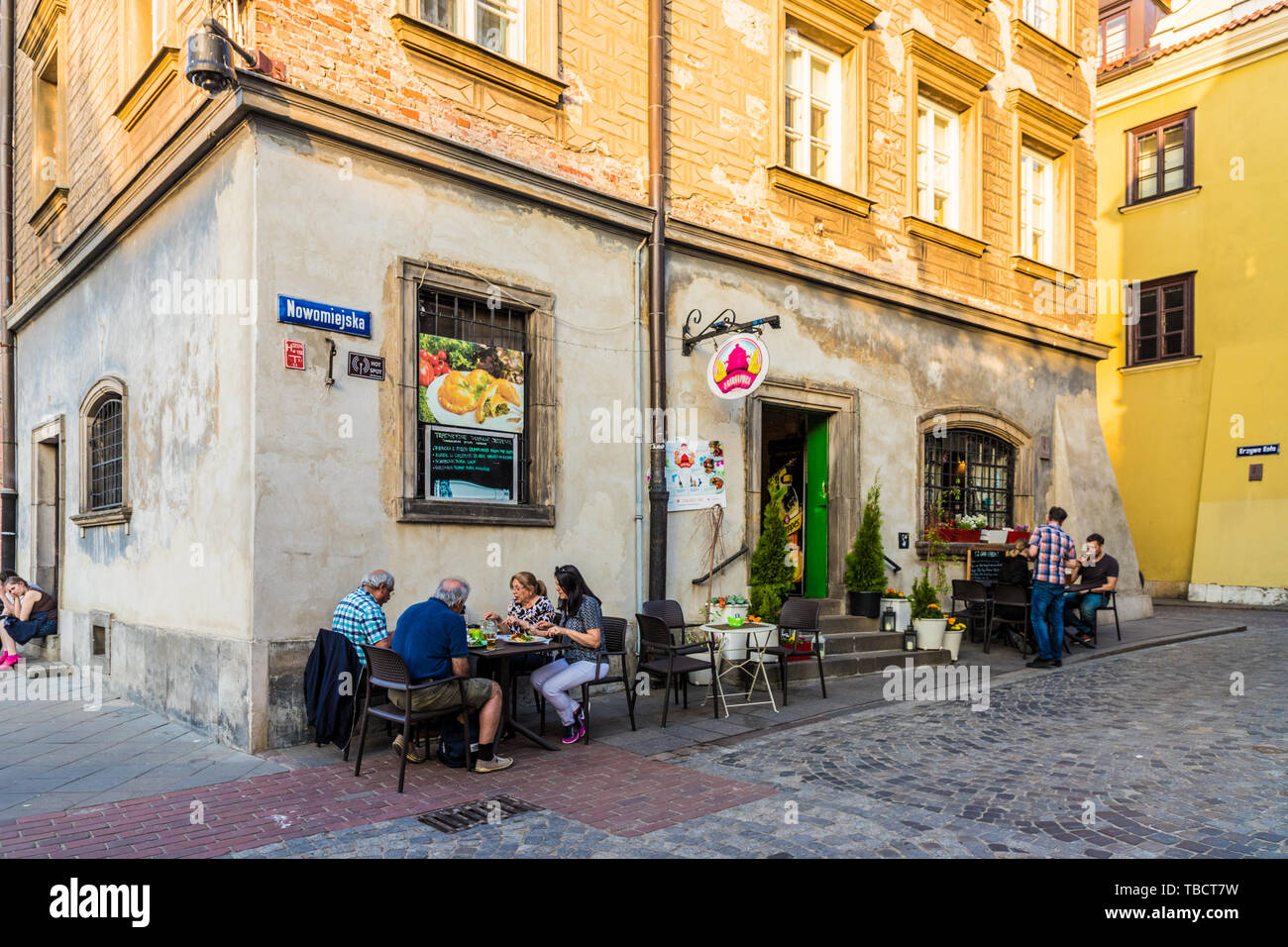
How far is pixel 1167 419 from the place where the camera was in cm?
1958

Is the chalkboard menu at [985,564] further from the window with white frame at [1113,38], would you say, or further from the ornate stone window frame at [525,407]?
the window with white frame at [1113,38]

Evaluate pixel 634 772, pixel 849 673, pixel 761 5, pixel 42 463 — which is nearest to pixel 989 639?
pixel 849 673

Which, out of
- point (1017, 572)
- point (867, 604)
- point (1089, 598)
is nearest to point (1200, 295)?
point (1089, 598)

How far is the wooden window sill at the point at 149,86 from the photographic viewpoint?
8289 millimetres

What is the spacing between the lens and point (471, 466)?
8.37 meters

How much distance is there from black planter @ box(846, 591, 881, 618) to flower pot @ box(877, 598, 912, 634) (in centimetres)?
11

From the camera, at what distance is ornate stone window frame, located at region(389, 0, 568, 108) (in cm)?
795

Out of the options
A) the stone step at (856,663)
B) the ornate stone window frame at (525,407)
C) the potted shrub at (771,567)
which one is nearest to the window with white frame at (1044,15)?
the potted shrub at (771,567)

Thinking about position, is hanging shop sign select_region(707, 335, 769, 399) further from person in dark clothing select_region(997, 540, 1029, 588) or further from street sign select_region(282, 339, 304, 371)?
person in dark clothing select_region(997, 540, 1029, 588)

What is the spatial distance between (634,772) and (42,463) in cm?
1005

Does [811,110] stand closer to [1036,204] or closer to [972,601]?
[1036,204]

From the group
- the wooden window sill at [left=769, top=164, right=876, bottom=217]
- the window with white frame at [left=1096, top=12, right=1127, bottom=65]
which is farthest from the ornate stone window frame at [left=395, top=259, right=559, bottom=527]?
the window with white frame at [left=1096, top=12, right=1127, bottom=65]

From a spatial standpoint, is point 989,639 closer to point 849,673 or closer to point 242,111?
point 849,673

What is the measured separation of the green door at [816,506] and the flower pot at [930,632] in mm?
1256
